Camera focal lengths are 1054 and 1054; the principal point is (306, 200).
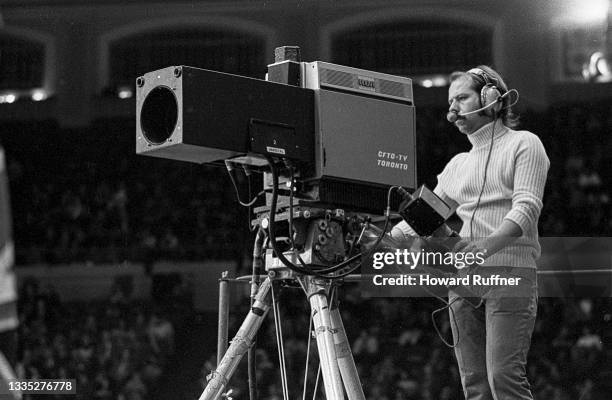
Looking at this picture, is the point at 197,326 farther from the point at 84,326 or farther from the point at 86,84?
the point at 86,84

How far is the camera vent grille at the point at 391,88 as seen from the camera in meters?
2.49

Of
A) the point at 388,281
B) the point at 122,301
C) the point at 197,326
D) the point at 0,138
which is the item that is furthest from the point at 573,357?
the point at 0,138

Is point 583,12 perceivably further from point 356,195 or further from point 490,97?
point 356,195

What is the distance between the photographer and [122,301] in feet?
16.7

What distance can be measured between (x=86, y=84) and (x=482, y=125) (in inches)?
119

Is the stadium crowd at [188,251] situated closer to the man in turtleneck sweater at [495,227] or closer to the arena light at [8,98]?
the arena light at [8,98]

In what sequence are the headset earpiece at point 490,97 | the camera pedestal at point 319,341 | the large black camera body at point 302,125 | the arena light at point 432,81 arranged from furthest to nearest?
the arena light at point 432,81
the headset earpiece at point 490,97
the camera pedestal at point 319,341
the large black camera body at point 302,125

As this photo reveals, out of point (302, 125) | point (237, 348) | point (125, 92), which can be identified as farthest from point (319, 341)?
point (125, 92)

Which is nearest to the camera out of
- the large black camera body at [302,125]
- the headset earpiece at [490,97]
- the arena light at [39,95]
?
the large black camera body at [302,125]

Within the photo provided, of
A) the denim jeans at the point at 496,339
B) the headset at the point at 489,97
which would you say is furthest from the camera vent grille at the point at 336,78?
the denim jeans at the point at 496,339

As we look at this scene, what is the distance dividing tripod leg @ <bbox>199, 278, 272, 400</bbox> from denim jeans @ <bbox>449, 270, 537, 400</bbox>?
49 cm

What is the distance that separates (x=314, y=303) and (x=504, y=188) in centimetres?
60

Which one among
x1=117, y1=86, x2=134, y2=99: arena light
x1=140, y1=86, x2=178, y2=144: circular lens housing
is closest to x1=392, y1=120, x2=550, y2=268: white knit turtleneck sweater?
x1=140, y1=86, x2=178, y2=144: circular lens housing

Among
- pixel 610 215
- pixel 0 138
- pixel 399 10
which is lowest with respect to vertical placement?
pixel 610 215
